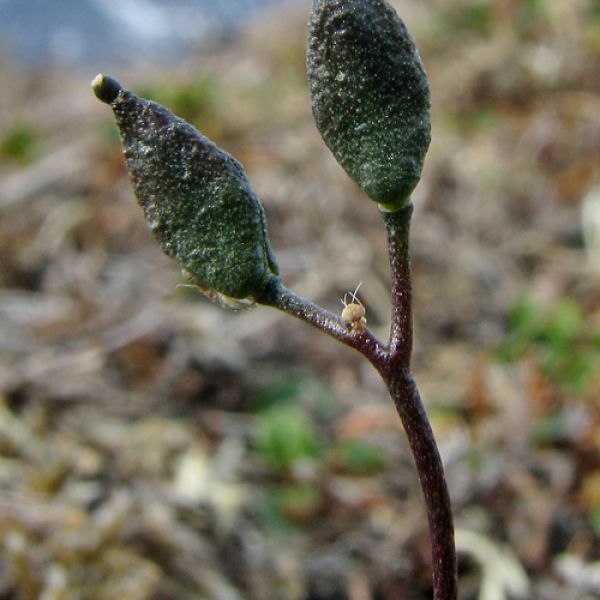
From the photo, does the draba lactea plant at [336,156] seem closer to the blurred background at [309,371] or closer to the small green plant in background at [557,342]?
the blurred background at [309,371]

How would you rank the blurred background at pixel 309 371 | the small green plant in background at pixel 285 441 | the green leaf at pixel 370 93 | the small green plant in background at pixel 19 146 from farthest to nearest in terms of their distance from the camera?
the small green plant in background at pixel 19 146, the small green plant in background at pixel 285 441, the blurred background at pixel 309 371, the green leaf at pixel 370 93

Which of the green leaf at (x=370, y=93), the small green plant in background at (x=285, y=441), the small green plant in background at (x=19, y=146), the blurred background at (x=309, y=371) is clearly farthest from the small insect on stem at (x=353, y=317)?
the small green plant in background at (x=19, y=146)

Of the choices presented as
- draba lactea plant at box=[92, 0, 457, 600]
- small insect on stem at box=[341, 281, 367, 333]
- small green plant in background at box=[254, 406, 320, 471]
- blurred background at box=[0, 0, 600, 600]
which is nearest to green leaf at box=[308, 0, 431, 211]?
draba lactea plant at box=[92, 0, 457, 600]

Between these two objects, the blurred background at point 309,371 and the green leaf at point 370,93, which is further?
the blurred background at point 309,371

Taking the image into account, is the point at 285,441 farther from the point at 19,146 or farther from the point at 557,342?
the point at 19,146

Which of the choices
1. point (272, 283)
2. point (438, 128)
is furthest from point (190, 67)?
point (272, 283)

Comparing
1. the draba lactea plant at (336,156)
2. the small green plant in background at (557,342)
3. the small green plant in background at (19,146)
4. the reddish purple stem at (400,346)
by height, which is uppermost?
the small green plant in background at (19,146)

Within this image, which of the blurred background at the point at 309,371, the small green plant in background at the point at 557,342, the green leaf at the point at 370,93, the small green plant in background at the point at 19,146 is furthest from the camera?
the small green plant in background at the point at 19,146

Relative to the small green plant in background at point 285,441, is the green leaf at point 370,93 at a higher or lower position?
lower
